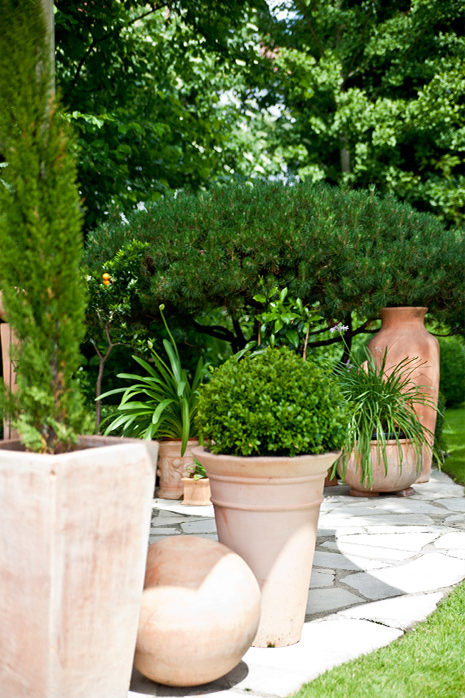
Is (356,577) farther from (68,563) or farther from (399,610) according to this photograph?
(68,563)

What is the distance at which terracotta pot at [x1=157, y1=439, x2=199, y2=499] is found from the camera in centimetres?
551

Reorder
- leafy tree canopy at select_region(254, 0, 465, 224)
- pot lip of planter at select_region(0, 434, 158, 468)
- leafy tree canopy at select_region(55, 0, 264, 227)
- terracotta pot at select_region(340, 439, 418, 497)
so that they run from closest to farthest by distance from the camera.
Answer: pot lip of planter at select_region(0, 434, 158, 468) → terracotta pot at select_region(340, 439, 418, 497) → leafy tree canopy at select_region(55, 0, 264, 227) → leafy tree canopy at select_region(254, 0, 465, 224)

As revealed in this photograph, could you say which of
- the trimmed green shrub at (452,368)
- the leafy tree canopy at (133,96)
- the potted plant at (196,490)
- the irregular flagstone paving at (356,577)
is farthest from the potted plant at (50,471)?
the trimmed green shrub at (452,368)

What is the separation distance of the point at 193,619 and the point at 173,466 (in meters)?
3.36

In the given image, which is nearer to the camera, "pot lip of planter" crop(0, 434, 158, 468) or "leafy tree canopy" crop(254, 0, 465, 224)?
"pot lip of planter" crop(0, 434, 158, 468)

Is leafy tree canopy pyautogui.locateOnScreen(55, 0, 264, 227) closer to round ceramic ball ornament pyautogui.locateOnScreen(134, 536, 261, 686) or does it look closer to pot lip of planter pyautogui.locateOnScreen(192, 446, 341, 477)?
pot lip of planter pyautogui.locateOnScreen(192, 446, 341, 477)

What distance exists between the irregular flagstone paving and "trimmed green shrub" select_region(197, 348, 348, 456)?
74 centimetres

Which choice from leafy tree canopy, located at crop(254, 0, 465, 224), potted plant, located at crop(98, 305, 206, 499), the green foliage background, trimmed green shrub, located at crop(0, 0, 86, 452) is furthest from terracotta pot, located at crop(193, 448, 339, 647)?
leafy tree canopy, located at crop(254, 0, 465, 224)

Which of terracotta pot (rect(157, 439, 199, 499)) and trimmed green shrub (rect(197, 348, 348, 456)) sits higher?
trimmed green shrub (rect(197, 348, 348, 456))

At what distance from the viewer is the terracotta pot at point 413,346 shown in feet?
19.8

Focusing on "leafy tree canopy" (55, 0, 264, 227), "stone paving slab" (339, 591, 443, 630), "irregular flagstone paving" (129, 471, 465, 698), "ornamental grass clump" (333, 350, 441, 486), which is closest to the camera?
"irregular flagstone paving" (129, 471, 465, 698)

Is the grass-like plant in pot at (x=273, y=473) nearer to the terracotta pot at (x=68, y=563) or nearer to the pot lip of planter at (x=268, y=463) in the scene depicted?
the pot lip of planter at (x=268, y=463)

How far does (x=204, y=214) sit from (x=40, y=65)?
322 cm

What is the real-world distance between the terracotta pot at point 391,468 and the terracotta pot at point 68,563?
372 cm
